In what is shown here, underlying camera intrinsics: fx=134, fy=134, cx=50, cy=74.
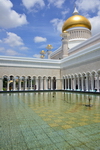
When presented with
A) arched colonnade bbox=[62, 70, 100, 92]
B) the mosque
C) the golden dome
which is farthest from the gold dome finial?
arched colonnade bbox=[62, 70, 100, 92]

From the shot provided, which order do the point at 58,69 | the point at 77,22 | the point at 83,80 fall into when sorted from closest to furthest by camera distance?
1. the point at 83,80
2. the point at 58,69
3. the point at 77,22

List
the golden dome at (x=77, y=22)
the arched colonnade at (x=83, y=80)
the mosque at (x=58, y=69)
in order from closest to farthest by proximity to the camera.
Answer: the arched colonnade at (x=83, y=80) → the mosque at (x=58, y=69) → the golden dome at (x=77, y=22)

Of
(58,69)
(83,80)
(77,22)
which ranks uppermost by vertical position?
(77,22)

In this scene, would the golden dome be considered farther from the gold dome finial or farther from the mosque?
the mosque

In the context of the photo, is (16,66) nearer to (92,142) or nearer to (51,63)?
(51,63)

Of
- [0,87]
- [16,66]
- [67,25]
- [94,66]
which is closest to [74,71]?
[94,66]

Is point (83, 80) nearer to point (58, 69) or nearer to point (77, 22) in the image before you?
point (58, 69)

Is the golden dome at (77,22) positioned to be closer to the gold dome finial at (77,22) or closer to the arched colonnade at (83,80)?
the gold dome finial at (77,22)

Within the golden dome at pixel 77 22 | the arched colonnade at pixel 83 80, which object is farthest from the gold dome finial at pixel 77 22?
the arched colonnade at pixel 83 80

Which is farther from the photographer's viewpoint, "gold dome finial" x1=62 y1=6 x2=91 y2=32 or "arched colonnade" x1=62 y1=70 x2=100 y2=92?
"gold dome finial" x1=62 y1=6 x2=91 y2=32

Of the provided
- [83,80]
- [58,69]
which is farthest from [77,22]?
[83,80]

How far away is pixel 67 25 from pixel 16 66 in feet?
48.5

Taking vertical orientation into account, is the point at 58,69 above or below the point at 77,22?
below

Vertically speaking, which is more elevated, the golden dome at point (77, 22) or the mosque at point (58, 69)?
the golden dome at point (77, 22)
